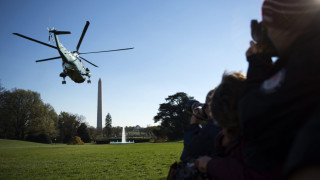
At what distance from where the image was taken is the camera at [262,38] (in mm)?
1307

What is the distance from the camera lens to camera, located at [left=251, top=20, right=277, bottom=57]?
131 cm

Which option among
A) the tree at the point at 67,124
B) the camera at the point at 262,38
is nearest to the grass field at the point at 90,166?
the camera at the point at 262,38

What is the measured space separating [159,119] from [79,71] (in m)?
44.4

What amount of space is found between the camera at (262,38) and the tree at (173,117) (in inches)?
2202

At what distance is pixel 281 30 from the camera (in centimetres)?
106

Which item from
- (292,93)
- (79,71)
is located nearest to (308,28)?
(292,93)

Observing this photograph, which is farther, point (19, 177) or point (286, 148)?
point (19, 177)

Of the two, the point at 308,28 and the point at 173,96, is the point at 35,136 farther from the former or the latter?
the point at 308,28

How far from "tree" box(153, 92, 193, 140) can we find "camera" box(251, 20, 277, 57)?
55926 millimetres

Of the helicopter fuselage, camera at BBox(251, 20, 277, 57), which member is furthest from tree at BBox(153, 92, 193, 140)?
camera at BBox(251, 20, 277, 57)

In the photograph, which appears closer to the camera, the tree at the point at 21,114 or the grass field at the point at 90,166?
the grass field at the point at 90,166

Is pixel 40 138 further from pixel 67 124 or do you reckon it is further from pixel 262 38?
pixel 262 38

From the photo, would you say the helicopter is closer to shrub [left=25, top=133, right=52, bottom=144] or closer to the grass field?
the grass field

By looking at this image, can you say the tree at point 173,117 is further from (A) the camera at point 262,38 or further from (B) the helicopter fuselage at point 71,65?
(A) the camera at point 262,38
